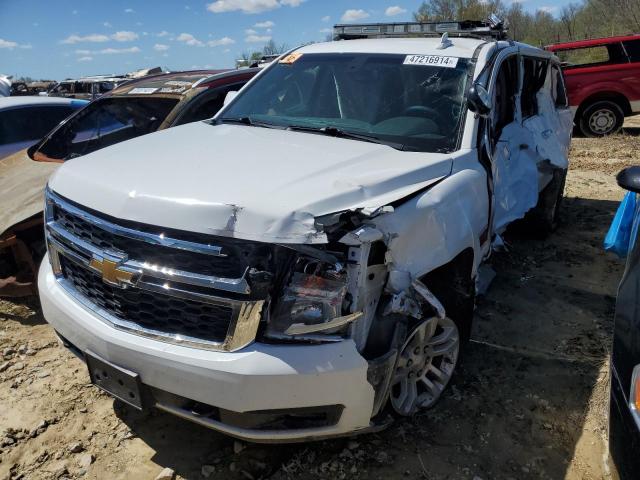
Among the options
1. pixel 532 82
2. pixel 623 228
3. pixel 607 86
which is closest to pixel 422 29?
pixel 532 82

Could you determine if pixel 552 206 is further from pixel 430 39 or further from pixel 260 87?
pixel 260 87

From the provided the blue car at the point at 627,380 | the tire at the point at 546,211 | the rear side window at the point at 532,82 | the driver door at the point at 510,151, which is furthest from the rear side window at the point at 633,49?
the blue car at the point at 627,380

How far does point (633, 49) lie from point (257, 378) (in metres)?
12.5

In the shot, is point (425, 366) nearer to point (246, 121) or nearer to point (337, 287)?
point (337, 287)

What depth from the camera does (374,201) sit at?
2371mm

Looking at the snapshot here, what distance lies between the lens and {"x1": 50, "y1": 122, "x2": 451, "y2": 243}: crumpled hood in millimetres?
2129

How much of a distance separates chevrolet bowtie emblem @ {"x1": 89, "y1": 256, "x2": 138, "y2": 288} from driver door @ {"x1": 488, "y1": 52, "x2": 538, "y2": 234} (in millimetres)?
2329

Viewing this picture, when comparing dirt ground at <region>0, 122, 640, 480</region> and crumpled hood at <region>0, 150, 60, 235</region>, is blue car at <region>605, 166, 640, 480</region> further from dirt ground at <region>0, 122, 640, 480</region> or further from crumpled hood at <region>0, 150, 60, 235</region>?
crumpled hood at <region>0, 150, 60, 235</region>

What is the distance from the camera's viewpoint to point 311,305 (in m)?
2.16

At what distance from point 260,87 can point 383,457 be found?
2798mm

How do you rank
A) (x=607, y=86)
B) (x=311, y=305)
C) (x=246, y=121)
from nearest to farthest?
(x=311, y=305), (x=246, y=121), (x=607, y=86)

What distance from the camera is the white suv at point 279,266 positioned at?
2123 mm

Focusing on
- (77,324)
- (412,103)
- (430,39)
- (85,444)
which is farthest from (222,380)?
(430,39)

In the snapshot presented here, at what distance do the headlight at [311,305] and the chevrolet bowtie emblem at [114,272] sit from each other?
65 centimetres
